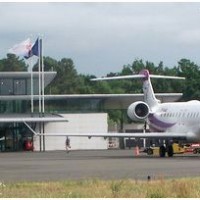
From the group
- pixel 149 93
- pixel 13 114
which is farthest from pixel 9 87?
pixel 149 93

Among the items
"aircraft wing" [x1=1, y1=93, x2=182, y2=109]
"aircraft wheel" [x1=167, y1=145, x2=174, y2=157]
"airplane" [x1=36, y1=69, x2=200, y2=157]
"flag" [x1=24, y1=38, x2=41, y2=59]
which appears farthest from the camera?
"aircraft wing" [x1=1, y1=93, x2=182, y2=109]

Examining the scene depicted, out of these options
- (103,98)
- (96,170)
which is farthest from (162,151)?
(103,98)

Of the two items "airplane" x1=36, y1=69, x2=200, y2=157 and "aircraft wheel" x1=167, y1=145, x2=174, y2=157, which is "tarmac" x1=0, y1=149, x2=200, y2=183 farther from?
"aircraft wheel" x1=167, y1=145, x2=174, y2=157

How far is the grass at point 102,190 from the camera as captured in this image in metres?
18.2

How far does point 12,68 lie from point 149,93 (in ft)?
434

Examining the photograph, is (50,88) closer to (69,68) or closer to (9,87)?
(69,68)

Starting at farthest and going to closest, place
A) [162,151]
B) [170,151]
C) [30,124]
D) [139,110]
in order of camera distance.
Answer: [30,124]
[139,110]
[162,151]
[170,151]

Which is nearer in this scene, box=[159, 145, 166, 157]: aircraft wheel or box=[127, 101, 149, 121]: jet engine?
box=[159, 145, 166, 157]: aircraft wheel

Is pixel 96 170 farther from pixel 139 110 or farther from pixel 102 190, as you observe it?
pixel 139 110

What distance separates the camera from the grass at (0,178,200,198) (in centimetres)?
1817

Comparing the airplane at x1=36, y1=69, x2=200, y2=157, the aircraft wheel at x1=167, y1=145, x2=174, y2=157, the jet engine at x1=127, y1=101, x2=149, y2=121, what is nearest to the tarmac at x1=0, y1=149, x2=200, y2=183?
the airplane at x1=36, y1=69, x2=200, y2=157

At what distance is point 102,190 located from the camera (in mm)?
19719

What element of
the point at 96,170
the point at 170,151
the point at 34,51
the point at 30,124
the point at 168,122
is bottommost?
the point at 96,170

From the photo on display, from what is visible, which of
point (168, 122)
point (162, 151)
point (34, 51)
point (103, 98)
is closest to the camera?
point (162, 151)
